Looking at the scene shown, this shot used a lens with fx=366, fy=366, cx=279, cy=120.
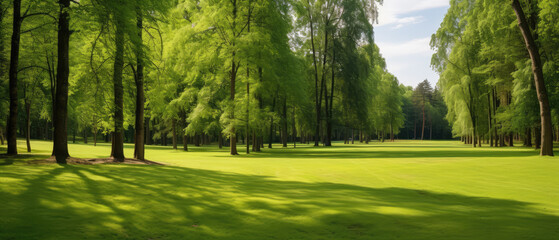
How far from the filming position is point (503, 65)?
116 ft

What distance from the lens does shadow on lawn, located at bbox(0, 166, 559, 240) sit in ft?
18.3

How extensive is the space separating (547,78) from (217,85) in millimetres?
24181

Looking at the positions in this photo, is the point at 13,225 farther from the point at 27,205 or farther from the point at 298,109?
the point at 298,109

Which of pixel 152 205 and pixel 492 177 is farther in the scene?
pixel 492 177

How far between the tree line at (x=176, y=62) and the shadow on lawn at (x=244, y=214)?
21.6 feet

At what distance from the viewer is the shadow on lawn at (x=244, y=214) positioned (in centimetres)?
559

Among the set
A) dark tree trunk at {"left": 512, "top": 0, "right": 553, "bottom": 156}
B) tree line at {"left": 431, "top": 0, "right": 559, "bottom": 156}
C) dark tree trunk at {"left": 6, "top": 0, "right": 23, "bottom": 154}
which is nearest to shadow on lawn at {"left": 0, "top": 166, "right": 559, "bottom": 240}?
dark tree trunk at {"left": 6, "top": 0, "right": 23, "bottom": 154}

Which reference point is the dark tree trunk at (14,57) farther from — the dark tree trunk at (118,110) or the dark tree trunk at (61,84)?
the dark tree trunk at (118,110)

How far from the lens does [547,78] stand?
2508cm

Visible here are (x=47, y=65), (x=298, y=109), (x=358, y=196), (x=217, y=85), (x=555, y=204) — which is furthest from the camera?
(x=298, y=109)

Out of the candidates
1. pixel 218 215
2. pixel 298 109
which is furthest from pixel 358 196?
pixel 298 109

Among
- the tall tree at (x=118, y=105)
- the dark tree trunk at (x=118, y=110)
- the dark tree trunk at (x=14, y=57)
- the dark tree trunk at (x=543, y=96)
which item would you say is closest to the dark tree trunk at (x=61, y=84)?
the tall tree at (x=118, y=105)

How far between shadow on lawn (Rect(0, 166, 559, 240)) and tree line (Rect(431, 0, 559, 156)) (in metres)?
17.4

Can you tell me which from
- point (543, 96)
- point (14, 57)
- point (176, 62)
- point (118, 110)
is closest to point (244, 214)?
point (118, 110)
